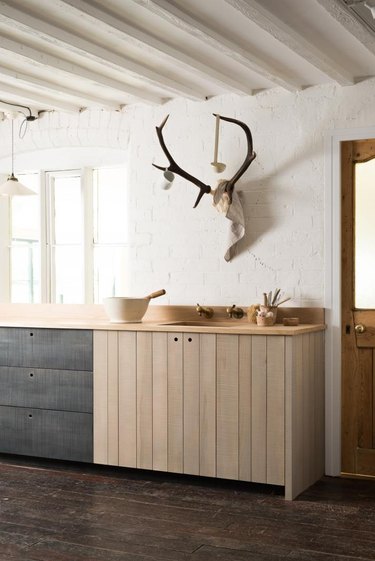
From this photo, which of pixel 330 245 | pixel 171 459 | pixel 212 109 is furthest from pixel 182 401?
pixel 212 109

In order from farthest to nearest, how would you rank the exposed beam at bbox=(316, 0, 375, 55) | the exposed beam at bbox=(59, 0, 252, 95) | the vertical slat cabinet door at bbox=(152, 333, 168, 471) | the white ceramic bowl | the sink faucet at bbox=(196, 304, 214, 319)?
the sink faucet at bbox=(196, 304, 214, 319) → the white ceramic bowl → the vertical slat cabinet door at bbox=(152, 333, 168, 471) → the exposed beam at bbox=(59, 0, 252, 95) → the exposed beam at bbox=(316, 0, 375, 55)

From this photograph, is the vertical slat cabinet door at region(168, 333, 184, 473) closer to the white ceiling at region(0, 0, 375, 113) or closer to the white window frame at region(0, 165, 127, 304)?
the white window frame at region(0, 165, 127, 304)

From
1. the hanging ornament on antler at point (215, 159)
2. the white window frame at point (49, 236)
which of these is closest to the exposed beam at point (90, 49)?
the hanging ornament on antler at point (215, 159)

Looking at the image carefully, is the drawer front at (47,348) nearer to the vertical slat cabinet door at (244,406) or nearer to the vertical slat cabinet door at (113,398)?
the vertical slat cabinet door at (113,398)

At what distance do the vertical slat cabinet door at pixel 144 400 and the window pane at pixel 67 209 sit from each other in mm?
1581

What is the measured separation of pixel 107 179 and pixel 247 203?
134 centimetres

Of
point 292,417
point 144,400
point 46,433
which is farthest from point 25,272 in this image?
point 292,417

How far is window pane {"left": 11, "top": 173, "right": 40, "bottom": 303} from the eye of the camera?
6.53 meters

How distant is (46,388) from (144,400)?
75 centimetres

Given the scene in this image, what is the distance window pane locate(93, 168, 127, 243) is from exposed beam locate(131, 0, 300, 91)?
1.61 m

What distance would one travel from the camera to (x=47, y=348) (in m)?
5.33

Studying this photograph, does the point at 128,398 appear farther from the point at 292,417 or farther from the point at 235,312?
the point at 292,417

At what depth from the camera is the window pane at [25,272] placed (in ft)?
21.4

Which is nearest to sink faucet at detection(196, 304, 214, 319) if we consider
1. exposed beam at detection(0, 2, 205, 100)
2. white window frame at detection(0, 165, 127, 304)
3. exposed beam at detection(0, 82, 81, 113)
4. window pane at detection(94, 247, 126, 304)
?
window pane at detection(94, 247, 126, 304)
